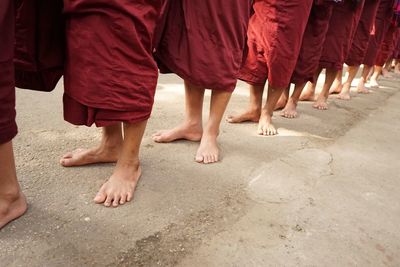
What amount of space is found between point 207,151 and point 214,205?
1.56 feet

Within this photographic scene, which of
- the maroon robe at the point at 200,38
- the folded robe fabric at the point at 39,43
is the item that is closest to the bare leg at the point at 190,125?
the maroon robe at the point at 200,38

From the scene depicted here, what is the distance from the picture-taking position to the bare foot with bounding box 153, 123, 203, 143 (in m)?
2.07

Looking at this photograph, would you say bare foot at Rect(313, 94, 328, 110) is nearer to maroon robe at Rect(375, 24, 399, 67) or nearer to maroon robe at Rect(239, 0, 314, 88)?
maroon robe at Rect(239, 0, 314, 88)

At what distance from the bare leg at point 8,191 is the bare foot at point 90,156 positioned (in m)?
0.37

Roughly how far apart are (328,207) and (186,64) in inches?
36.1

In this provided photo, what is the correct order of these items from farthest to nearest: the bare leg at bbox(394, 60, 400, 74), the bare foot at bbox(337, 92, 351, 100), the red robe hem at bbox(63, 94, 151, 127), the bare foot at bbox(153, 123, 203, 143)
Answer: the bare leg at bbox(394, 60, 400, 74) < the bare foot at bbox(337, 92, 351, 100) < the bare foot at bbox(153, 123, 203, 143) < the red robe hem at bbox(63, 94, 151, 127)

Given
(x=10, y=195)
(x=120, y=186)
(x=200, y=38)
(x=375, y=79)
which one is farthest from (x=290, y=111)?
(x=375, y=79)

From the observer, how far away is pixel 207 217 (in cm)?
141

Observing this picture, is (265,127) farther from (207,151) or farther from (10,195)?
(10,195)

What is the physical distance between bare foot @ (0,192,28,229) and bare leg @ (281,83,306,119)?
2.14 m

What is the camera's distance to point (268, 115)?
2537 mm

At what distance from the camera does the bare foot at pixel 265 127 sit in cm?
243

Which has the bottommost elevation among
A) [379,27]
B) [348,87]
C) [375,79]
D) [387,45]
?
[375,79]

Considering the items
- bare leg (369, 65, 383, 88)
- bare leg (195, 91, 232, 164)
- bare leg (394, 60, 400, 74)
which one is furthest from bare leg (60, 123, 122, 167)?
bare leg (394, 60, 400, 74)
